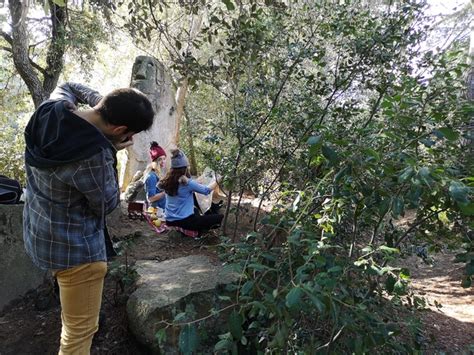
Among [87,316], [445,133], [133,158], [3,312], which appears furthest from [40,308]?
[133,158]

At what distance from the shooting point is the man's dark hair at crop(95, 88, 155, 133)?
5.99 ft

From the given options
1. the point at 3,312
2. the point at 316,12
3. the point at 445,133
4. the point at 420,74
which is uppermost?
the point at 316,12

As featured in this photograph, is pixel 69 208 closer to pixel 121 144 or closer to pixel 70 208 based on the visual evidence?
pixel 70 208

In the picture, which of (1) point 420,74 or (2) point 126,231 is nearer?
(1) point 420,74

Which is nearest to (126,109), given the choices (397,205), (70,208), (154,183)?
(70,208)

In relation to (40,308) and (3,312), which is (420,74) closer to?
(40,308)

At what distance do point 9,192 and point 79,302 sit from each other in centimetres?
188

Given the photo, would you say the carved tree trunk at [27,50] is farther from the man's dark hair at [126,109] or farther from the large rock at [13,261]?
the man's dark hair at [126,109]

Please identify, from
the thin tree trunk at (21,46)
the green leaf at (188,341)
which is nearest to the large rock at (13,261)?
the green leaf at (188,341)

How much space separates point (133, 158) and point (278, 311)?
8434 millimetres

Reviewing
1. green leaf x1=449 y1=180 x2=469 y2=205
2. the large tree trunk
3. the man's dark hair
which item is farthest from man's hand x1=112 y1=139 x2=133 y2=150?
the large tree trunk

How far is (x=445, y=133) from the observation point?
140 centimetres

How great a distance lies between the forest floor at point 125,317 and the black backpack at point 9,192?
2.64ft

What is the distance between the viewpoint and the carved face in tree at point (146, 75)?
870 centimetres
